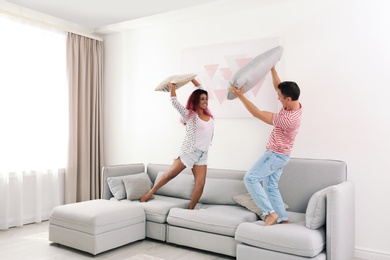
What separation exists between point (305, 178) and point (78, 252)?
2.26 m

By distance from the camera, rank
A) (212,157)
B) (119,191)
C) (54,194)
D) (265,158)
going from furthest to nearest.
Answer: (54,194), (212,157), (119,191), (265,158)

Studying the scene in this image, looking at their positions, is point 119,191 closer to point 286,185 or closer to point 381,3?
point 286,185

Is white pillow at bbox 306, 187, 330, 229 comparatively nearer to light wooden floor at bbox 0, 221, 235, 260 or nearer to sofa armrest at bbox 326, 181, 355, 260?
sofa armrest at bbox 326, 181, 355, 260

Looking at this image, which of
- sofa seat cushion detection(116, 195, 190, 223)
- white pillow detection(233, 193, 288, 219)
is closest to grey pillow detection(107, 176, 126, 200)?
sofa seat cushion detection(116, 195, 190, 223)

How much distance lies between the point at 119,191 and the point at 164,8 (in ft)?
7.72

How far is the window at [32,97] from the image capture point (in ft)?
13.7

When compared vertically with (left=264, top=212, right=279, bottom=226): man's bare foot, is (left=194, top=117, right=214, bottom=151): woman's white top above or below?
above

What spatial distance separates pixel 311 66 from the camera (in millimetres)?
3654

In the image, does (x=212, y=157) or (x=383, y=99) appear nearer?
(x=383, y=99)

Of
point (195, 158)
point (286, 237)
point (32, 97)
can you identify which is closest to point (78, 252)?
point (195, 158)

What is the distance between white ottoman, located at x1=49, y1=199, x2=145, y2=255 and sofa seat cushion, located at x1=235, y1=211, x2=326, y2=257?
111cm

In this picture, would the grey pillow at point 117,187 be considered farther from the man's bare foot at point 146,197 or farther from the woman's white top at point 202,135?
the woman's white top at point 202,135

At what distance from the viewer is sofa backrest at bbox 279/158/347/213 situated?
3240 millimetres

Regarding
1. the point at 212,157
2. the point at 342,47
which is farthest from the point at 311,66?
the point at 212,157
